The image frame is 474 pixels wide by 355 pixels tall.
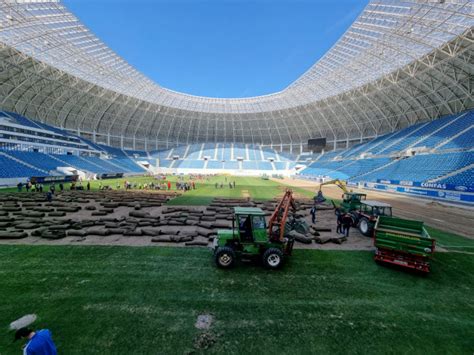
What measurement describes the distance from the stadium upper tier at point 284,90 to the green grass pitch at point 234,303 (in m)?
34.1

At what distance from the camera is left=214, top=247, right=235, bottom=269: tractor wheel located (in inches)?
338

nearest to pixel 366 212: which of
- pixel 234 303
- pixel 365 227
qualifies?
pixel 365 227

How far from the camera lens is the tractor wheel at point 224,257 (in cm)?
859

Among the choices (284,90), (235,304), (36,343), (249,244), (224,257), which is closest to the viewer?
(36,343)

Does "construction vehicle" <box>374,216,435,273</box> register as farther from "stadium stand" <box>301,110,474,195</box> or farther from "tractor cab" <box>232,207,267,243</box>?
"stadium stand" <box>301,110,474,195</box>

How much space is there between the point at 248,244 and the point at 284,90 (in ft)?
228

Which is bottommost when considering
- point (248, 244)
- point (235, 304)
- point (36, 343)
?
point (235, 304)

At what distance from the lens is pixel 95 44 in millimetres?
41438

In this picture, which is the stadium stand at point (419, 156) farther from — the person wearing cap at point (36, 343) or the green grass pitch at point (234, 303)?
the person wearing cap at point (36, 343)

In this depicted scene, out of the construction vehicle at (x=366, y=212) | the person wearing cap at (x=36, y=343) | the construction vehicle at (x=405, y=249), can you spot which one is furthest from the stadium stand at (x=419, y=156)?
the person wearing cap at (x=36, y=343)

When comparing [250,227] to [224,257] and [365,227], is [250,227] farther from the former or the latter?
[365,227]

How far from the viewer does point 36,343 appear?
3.39m

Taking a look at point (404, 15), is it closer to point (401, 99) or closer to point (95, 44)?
point (401, 99)

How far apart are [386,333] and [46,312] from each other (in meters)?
8.70
